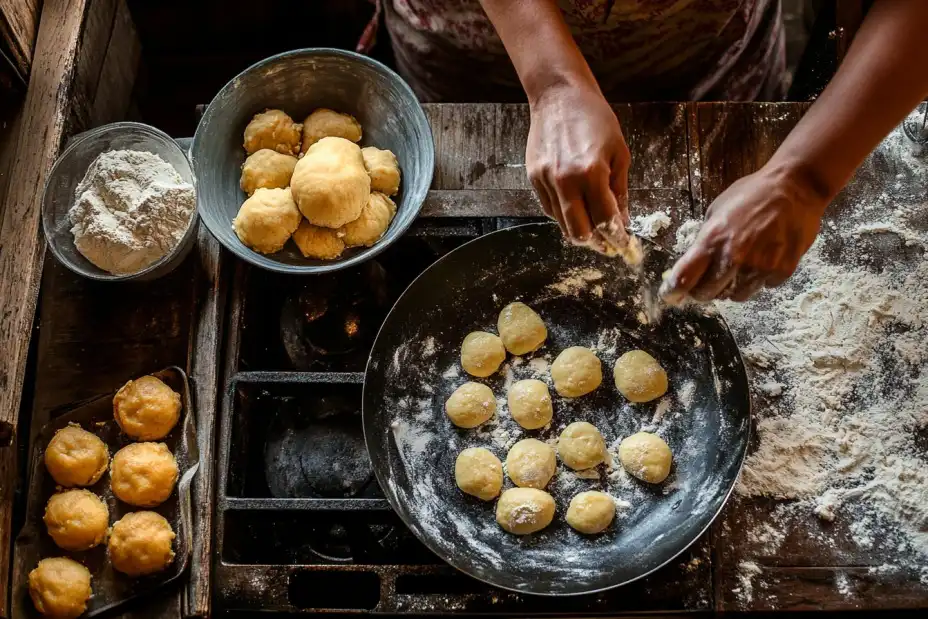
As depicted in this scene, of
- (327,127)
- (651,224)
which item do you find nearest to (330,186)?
→ (327,127)

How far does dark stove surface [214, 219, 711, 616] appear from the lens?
168 cm

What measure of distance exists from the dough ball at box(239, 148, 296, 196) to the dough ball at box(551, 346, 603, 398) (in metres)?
0.83

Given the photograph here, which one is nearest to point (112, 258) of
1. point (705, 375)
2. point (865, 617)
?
point (705, 375)

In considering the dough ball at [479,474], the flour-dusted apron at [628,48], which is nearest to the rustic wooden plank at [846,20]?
the flour-dusted apron at [628,48]

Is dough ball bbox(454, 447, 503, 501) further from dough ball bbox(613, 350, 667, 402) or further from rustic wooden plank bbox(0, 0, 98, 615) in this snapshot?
rustic wooden plank bbox(0, 0, 98, 615)

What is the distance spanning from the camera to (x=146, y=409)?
172cm

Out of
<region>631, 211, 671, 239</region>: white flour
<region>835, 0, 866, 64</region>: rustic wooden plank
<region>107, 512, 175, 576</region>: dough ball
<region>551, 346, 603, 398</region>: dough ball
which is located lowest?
<region>107, 512, 175, 576</region>: dough ball

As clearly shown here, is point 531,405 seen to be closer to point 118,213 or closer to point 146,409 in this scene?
point 146,409

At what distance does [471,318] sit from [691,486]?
68 cm

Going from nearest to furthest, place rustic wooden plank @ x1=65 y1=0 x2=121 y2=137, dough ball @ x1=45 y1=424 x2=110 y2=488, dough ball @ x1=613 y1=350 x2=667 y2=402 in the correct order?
dough ball @ x1=45 y1=424 x2=110 y2=488
dough ball @ x1=613 y1=350 x2=667 y2=402
rustic wooden plank @ x1=65 y1=0 x2=121 y2=137

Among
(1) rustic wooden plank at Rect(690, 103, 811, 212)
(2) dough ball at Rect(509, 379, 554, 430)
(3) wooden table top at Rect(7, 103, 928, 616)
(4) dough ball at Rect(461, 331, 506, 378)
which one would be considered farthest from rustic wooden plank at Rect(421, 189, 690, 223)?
(2) dough ball at Rect(509, 379, 554, 430)

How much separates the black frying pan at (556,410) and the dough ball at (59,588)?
69cm

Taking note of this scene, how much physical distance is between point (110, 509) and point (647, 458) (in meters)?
1.26

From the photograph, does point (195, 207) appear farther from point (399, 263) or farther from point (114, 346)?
point (399, 263)
